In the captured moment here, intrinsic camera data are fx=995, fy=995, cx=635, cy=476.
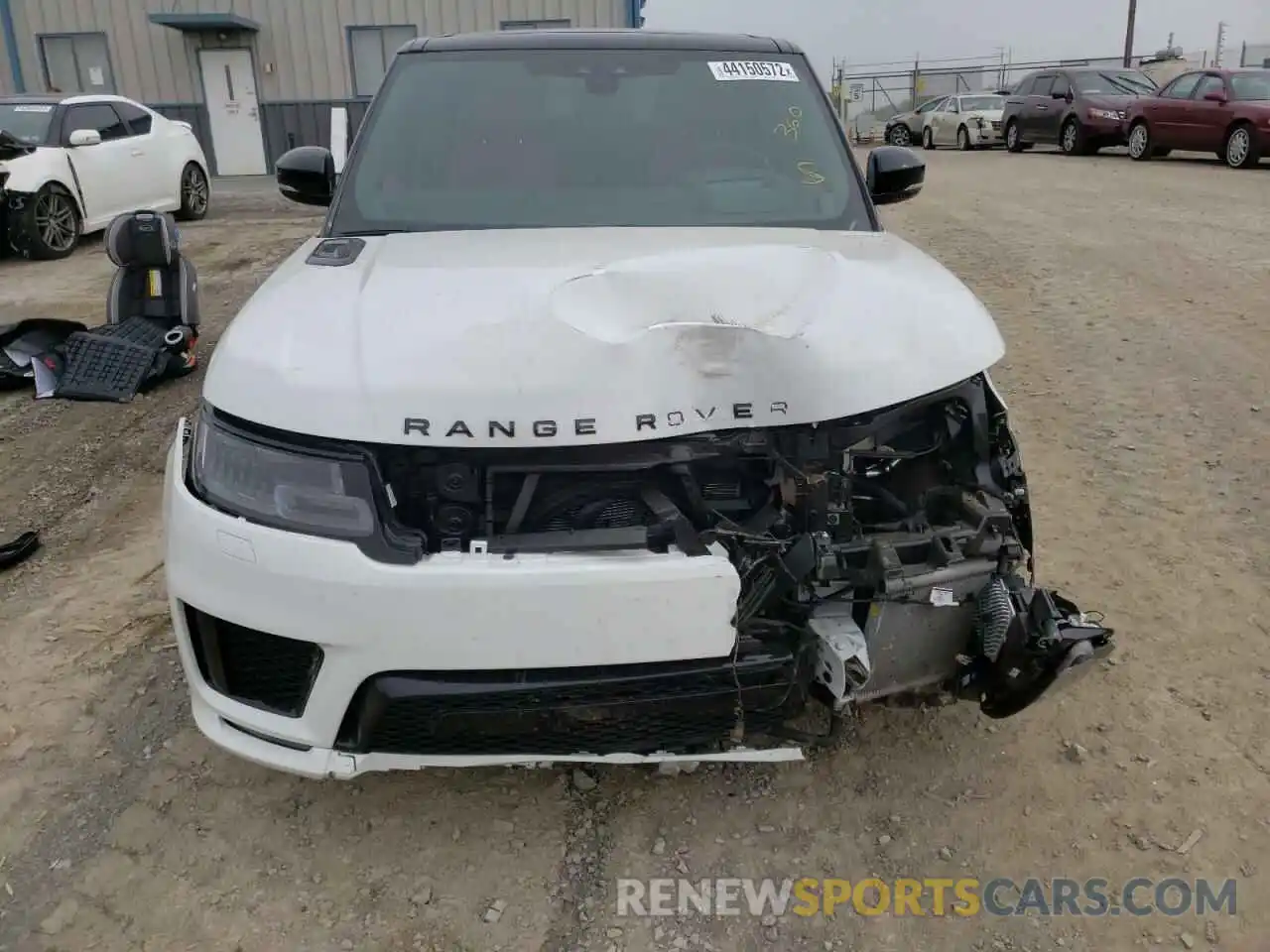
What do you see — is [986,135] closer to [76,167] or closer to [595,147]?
[76,167]

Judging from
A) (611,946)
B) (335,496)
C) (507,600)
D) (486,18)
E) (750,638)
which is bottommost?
(611,946)

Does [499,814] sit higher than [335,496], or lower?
lower

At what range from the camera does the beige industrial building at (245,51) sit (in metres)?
18.3

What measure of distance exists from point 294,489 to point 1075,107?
1911 cm

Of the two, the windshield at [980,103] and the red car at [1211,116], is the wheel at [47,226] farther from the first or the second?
the windshield at [980,103]

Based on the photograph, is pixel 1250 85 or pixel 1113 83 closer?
pixel 1250 85

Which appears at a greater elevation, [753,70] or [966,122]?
[753,70]

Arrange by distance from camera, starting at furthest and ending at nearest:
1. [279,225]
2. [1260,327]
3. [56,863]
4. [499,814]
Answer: [279,225], [1260,327], [499,814], [56,863]

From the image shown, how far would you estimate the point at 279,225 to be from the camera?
12.1 metres

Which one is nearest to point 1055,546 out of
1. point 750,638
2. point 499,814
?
point 750,638

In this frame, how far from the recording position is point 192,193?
12.3 meters

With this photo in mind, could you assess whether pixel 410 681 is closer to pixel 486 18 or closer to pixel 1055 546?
pixel 1055 546

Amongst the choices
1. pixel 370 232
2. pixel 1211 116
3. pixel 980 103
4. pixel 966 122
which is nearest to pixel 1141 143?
pixel 1211 116

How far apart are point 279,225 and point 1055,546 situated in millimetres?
10763
